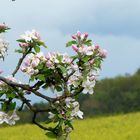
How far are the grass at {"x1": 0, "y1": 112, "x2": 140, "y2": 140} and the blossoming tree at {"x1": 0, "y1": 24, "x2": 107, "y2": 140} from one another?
15728mm

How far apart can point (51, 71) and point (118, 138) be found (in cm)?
1616

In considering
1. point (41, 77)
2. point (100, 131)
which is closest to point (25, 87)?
point (41, 77)

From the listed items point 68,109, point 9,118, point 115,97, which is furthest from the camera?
point 115,97

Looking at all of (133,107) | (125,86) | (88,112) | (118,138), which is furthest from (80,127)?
(125,86)

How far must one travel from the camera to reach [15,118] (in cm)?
479

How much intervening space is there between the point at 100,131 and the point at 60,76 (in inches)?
749

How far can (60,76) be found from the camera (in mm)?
4566

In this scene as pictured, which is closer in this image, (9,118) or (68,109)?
(68,109)

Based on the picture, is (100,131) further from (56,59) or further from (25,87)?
(56,59)

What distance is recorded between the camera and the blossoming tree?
4527mm

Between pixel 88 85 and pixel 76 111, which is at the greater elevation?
pixel 88 85

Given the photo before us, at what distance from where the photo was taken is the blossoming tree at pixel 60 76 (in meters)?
4.53

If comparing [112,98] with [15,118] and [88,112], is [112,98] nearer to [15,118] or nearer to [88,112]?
[88,112]

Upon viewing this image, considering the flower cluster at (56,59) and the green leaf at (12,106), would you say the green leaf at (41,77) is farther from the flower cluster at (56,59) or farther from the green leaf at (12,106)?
the green leaf at (12,106)
